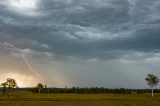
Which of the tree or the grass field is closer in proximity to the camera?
the grass field

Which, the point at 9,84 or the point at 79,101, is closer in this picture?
the point at 79,101

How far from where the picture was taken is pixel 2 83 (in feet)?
608

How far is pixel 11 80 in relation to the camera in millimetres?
187750

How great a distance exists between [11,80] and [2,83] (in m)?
5.33

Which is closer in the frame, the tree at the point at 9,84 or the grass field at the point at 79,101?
the grass field at the point at 79,101
